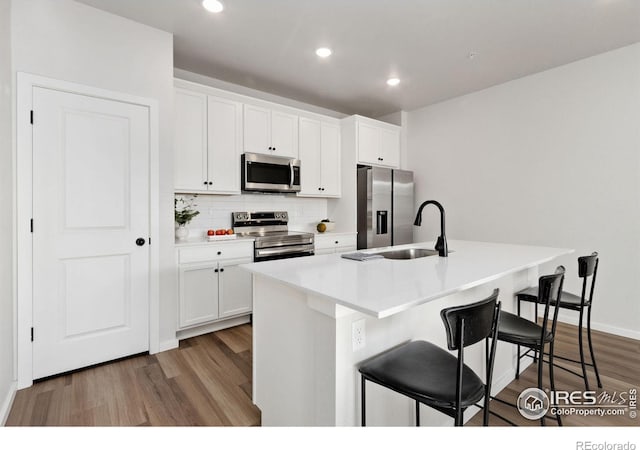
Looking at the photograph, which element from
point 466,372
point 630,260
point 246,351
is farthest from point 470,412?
point 630,260

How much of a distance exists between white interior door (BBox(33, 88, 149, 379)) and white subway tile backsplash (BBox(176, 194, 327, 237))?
935 mm

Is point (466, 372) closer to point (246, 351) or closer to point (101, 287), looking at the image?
point (246, 351)

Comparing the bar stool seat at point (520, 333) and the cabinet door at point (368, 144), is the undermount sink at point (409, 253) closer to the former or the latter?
the bar stool seat at point (520, 333)

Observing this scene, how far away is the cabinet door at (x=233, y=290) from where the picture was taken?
3111 mm

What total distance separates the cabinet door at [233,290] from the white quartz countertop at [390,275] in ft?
4.69

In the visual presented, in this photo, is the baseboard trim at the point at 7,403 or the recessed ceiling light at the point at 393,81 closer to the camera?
the baseboard trim at the point at 7,403

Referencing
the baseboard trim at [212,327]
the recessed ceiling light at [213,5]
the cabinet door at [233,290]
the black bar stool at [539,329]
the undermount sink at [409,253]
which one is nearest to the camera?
the black bar stool at [539,329]

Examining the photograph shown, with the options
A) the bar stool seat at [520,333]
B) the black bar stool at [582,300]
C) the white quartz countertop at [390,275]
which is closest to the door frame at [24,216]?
the white quartz countertop at [390,275]

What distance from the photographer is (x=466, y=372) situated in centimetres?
128

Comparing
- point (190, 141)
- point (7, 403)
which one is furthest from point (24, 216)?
point (190, 141)

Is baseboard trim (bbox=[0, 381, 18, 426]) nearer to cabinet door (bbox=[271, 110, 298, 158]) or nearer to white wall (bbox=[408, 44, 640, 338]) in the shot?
cabinet door (bbox=[271, 110, 298, 158])

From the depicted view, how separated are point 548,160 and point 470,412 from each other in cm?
289

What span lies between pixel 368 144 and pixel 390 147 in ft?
1.61

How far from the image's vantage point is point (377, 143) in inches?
178
